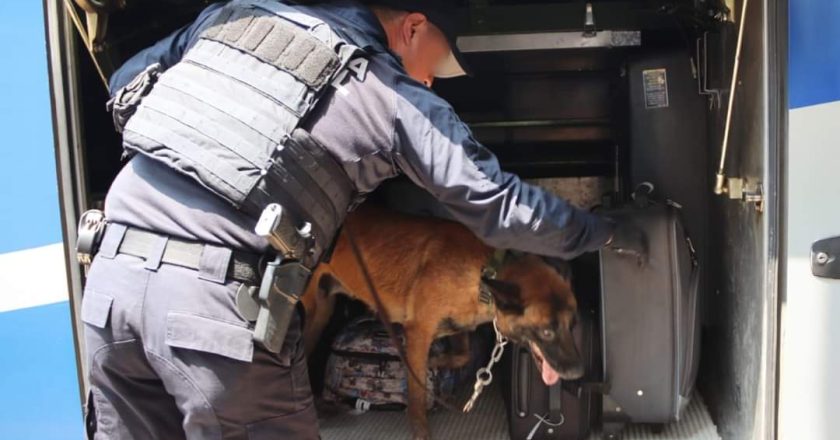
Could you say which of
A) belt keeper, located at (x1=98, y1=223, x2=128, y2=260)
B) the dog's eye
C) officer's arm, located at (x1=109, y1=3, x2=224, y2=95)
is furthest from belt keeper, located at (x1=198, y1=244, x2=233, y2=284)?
the dog's eye

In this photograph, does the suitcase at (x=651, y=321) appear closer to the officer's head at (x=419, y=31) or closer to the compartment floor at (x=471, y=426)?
the compartment floor at (x=471, y=426)

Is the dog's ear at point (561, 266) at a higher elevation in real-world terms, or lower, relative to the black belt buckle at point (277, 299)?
lower

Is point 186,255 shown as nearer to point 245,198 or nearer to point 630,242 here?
point 245,198

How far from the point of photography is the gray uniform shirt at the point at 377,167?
1398 millimetres

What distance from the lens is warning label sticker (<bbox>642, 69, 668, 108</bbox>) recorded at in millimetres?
2242

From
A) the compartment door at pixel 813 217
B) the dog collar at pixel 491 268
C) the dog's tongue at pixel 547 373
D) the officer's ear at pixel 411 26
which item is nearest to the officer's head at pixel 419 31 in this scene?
the officer's ear at pixel 411 26

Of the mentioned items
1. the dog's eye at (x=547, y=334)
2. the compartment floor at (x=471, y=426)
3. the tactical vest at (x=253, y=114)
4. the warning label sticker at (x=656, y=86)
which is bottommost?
the compartment floor at (x=471, y=426)

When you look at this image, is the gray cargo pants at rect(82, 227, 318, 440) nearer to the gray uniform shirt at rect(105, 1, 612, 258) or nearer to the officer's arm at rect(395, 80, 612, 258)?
the gray uniform shirt at rect(105, 1, 612, 258)

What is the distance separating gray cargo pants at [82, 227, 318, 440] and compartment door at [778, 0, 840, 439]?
3.14ft

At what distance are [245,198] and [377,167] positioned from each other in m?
0.27

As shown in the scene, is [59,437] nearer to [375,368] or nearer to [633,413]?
[375,368]

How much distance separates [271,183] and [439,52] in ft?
2.08

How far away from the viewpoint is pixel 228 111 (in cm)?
138

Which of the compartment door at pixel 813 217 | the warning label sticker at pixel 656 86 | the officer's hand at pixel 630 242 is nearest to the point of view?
the compartment door at pixel 813 217
